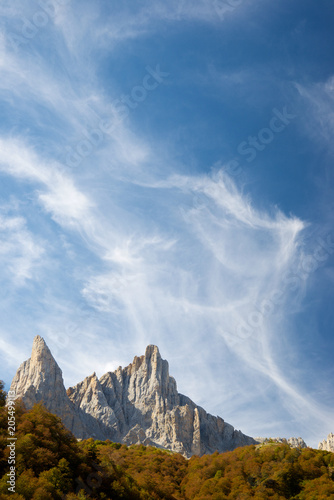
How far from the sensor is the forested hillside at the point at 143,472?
43.6m

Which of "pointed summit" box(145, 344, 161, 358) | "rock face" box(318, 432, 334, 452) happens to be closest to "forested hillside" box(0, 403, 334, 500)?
"pointed summit" box(145, 344, 161, 358)

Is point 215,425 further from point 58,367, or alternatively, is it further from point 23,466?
point 23,466

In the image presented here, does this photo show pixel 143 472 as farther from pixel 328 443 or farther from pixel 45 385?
pixel 328 443

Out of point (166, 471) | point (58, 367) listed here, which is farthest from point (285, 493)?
point (58, 367)

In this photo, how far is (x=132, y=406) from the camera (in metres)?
166

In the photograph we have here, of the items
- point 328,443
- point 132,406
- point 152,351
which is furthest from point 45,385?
point 328,443

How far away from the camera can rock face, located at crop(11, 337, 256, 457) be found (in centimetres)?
13975

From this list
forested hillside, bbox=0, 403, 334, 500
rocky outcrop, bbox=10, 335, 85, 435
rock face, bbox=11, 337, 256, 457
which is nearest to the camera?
forested hillside, bbox=0, 403, 334, 500

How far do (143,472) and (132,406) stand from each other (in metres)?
97.8

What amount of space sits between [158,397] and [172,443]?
22.3 metres

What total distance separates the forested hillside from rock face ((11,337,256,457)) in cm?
5490

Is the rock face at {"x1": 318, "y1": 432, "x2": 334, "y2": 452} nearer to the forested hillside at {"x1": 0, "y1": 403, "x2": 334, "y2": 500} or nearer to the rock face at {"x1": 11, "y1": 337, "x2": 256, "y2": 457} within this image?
the rock face at {"x1": 11, "y1": 337, "x2": 256, "y2": 457}

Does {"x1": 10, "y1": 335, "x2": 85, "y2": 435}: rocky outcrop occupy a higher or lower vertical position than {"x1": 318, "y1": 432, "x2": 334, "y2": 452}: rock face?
higher

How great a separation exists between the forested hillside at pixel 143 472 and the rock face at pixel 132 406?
2162 inches
